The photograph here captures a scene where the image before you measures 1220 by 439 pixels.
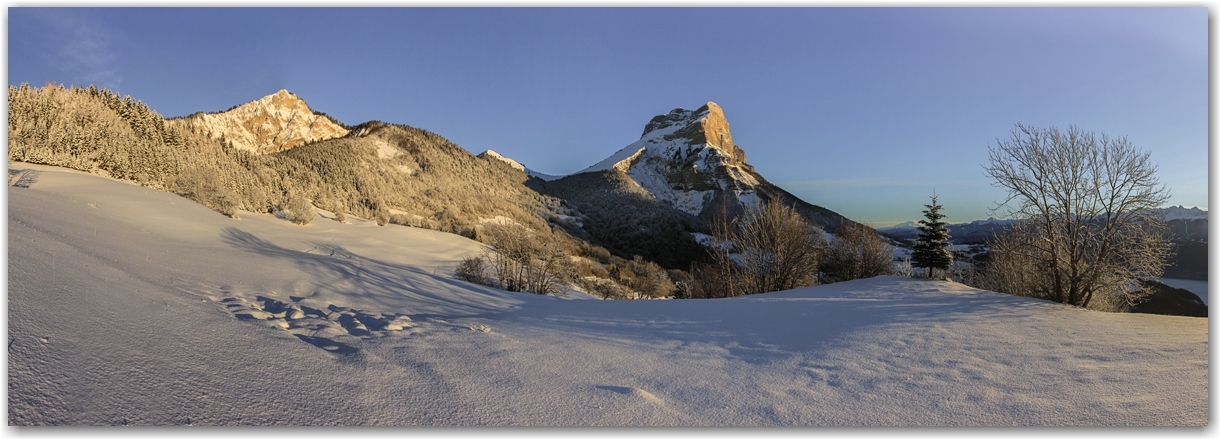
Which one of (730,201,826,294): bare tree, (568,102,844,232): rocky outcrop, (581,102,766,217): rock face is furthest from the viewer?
(581,102,766,217): rock face

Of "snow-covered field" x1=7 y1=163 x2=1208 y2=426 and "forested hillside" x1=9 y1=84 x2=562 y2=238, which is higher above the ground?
"forested hillside" x1=9 y1=84 x2=562 y2=238

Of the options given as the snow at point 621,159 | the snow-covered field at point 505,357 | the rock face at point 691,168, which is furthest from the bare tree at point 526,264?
the snow at point 621,159

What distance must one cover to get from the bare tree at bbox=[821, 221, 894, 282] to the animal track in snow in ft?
62.1

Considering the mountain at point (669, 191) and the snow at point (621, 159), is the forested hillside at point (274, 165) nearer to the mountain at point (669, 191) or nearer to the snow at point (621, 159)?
the mountain at point (669, 191)

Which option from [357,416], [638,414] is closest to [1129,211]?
[638,414]

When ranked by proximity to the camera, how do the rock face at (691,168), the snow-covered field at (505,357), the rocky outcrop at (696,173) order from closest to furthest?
the snow-covered field at (505,357) → the rocky outcrop at (696,173) → the rock face at (691,168)

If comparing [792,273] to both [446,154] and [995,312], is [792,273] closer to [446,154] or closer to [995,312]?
[995,312]

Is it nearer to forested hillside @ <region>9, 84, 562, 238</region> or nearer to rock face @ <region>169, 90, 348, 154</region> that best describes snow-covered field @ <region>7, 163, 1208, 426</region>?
forested hillside @ <region>9, 84, 562, 238</region>

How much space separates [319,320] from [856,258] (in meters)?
22.5

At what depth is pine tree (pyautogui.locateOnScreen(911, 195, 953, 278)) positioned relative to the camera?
1575 cm

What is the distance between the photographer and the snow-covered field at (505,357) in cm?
248

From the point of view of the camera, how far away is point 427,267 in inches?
552

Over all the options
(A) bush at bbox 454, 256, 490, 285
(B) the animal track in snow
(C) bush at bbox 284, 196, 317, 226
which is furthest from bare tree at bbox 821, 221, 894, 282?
(C) bush at bbox 284, 196, 317, 226

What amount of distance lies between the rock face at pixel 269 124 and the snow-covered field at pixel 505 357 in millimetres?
48283
